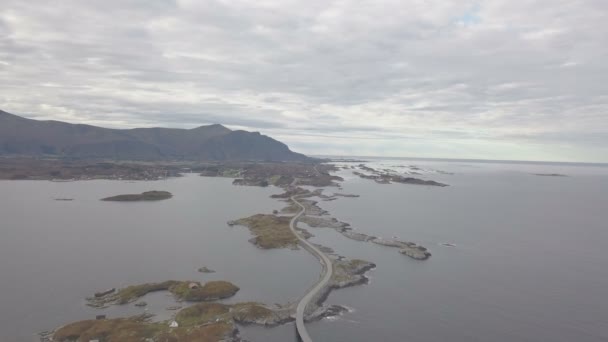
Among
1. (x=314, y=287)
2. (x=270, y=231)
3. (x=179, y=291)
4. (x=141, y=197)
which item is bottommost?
(x=141, y=197)

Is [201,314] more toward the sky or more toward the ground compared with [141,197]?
more toward the sky

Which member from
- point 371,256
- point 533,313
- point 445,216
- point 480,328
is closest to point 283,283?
point 371,256

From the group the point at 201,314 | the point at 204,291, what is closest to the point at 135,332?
the point at 201,314

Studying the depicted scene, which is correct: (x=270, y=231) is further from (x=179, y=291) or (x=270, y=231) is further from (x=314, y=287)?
(x=179, y=291)

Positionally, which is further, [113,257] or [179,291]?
[113,257]

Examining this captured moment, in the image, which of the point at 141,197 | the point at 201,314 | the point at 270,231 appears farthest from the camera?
the point at 141,197

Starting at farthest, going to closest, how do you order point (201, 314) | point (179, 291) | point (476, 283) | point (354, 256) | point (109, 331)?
point (354, 256)
point (476, 283)
point (179, 291)
point (201, 314)
point (109, 331)
